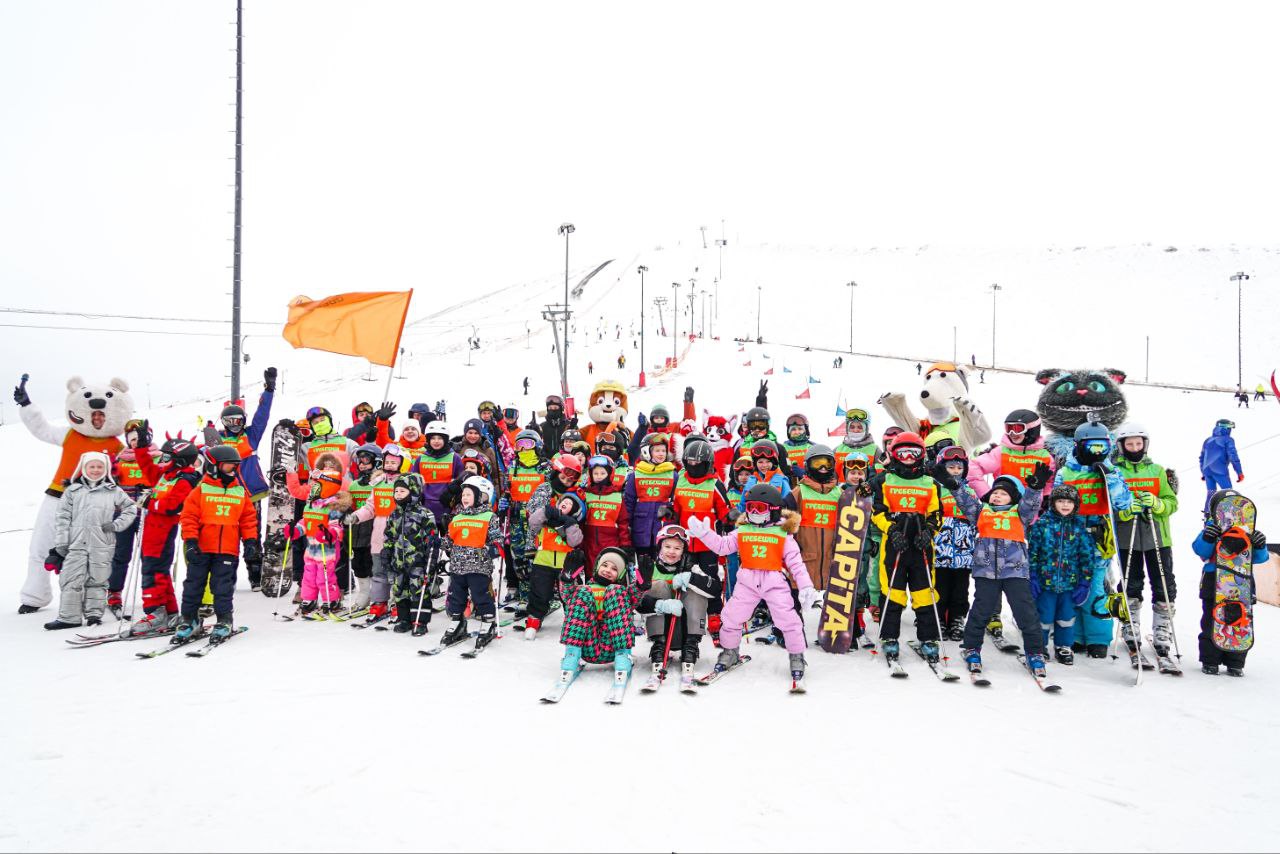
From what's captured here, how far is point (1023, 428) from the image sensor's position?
692 cm

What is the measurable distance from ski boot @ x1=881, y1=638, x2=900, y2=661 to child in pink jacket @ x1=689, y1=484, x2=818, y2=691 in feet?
2.87

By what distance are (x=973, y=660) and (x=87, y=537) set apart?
8202 millimetres

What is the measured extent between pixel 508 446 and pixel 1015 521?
19.5ft

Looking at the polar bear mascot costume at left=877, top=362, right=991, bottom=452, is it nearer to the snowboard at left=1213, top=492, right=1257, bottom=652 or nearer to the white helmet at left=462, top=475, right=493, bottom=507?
the snowboard at left=1213, top=492, right=1257, bottom=652

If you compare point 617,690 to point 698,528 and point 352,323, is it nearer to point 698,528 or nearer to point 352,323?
point 698,528

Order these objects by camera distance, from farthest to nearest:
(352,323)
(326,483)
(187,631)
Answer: (352,323) → (326,483) → (187,631)

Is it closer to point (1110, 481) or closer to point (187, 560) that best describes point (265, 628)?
point (187, 560)

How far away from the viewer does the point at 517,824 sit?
3545mm

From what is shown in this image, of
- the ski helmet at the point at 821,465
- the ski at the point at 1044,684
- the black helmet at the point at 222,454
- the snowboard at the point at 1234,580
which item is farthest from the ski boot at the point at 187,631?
the snowboard at the point at 1234,580

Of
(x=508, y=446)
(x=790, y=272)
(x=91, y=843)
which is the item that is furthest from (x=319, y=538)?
(x=790, y=272)

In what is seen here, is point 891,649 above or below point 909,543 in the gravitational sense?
below

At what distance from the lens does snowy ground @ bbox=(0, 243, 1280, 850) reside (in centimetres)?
352

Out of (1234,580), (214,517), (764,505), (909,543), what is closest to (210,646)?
(214,517)

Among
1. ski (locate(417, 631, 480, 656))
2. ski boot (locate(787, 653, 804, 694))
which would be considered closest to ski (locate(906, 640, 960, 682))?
ski boot (locate(787, 653, 804, 694))
